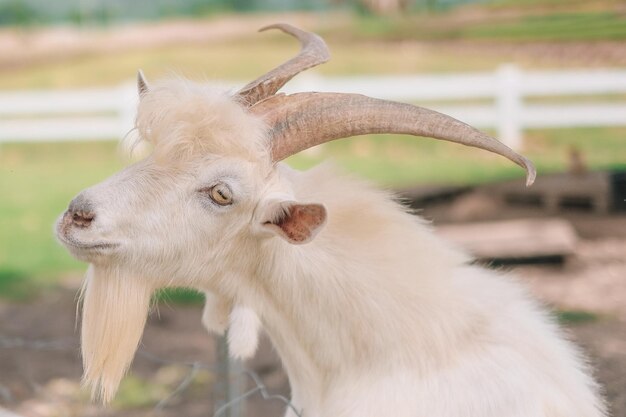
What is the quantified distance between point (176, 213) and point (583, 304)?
166 inches

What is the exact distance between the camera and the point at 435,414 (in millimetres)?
3008

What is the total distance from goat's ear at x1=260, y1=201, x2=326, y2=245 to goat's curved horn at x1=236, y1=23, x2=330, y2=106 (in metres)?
0.39

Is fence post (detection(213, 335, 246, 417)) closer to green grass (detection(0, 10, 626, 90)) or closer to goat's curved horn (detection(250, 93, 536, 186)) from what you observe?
goat's curved horn (detection(250, 93, 536, 186))

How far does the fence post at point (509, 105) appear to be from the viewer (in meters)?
12.6

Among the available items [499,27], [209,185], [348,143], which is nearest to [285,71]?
[209,185]

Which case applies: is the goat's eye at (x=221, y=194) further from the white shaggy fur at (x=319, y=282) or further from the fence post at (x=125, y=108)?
the fence post at (x=125, y=108)

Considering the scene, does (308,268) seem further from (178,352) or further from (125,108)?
(125,108)

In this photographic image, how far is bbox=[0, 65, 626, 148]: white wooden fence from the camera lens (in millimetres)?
11953

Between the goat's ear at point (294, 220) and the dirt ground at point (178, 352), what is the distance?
64.0 inches

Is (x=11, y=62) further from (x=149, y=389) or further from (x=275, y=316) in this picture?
(x=275, y=316)

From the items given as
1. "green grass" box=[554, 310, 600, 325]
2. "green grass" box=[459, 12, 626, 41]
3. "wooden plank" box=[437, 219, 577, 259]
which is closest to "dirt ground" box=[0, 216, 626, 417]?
"green grass" box=[554, 310, 600, 325]

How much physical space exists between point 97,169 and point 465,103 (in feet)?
16.8

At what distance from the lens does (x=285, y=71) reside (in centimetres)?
316

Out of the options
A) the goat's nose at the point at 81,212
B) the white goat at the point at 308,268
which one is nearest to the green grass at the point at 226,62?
the white goat at the point at 308,268
